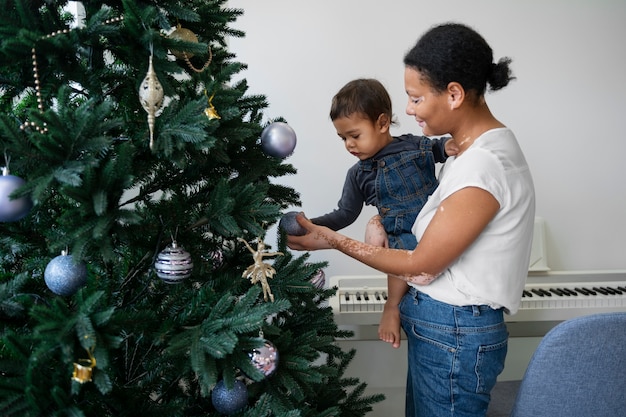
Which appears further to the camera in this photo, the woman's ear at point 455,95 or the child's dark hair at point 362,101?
the child's dark hair at point 362,101

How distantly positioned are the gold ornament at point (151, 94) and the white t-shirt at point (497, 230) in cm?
63

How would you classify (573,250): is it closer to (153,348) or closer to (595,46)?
(595,46)

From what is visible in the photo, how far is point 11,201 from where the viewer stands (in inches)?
31.1

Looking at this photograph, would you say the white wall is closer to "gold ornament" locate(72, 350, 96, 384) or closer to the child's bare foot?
the child's bare foot

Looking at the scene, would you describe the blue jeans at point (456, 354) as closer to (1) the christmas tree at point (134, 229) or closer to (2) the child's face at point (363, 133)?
(1) the christmas tree at point (134, 229)

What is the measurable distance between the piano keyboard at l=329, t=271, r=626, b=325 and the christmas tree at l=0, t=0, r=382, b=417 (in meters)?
1.03

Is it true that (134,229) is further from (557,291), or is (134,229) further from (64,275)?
(557,291)

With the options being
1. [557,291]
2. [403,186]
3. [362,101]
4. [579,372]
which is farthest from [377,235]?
[557,291]

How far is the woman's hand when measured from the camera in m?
1.32

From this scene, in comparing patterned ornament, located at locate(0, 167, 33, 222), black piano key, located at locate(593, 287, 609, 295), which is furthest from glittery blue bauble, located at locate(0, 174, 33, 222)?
black piano key, located at locate(593, 287, 609, 295)

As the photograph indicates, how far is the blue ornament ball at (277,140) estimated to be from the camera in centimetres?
113

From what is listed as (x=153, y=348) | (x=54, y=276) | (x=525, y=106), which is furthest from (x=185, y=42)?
(x=525, y=106)

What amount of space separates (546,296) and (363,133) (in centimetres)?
132

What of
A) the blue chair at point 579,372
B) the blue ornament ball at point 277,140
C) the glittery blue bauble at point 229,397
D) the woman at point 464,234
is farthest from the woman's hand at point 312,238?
the blue chair at point 579,372
